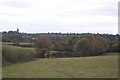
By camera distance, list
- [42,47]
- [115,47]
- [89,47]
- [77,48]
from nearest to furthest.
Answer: [89,47] → [77,48] → [115,47] → [42,47]

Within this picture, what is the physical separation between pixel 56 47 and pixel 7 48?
23.7m

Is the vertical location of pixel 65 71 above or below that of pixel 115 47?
below

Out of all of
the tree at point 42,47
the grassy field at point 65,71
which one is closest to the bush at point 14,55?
the grassy field at point 65,71

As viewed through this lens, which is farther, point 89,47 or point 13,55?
point 89,47

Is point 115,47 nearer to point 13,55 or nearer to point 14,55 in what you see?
point 14,55

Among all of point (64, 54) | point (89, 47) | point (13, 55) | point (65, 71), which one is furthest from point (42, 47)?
point (65, 71)

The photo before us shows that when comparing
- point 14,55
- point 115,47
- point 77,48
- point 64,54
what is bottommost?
point 64,54

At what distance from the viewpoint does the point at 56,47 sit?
65.6m

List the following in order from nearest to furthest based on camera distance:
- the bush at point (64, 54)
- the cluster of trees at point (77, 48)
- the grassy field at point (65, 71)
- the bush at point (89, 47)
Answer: the grassy field at point (65, 71)
the bush at point (64, 54)
the cluster of trees at point (77, 48)
the bush at point (89, 47)

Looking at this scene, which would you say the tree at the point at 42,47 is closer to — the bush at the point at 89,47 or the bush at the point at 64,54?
the bush at the point at 64,54

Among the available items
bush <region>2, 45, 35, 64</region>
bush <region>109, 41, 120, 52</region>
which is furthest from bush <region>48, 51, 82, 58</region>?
bush <region>109, 41, 120, 52</region>

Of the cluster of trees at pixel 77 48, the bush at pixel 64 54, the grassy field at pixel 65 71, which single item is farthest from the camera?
the cluster of trees at pixel 77 48

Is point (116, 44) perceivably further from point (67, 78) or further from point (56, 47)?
point (67, 78)

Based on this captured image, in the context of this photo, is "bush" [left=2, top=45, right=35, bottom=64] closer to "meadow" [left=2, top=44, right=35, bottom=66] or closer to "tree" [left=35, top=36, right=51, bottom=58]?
"meadow" [left=2, top=44, right=35, bottom=66]
